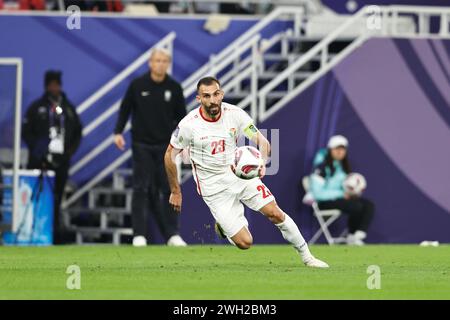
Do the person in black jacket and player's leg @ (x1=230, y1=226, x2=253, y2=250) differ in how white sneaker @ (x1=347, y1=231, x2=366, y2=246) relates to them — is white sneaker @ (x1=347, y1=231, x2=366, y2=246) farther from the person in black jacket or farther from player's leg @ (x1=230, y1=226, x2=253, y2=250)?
player's leg @ (x1=230, y1=226, x2=253, y2=250)

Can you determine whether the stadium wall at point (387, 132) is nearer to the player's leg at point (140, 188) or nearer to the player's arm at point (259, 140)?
the player's leg at point (140, 188)

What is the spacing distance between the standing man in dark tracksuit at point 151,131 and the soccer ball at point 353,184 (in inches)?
125

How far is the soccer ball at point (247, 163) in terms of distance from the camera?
14438mm

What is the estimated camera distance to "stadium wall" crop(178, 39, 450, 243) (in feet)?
75.9

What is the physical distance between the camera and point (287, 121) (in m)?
23.0

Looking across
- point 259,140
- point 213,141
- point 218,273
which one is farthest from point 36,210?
point 259,140

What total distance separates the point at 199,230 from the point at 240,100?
9.79ft

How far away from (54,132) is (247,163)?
847cm

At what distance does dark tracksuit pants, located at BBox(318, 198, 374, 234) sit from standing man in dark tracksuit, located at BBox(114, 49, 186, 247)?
2.80m

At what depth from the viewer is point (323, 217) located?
23.2 m

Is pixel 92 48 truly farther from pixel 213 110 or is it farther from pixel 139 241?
pixel 213 110
